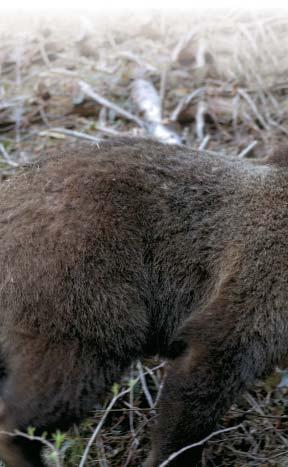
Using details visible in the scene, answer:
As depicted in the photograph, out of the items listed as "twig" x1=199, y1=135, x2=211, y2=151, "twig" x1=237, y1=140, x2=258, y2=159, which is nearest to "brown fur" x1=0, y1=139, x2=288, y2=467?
"twig" x1=237, y1=140, x2=258, y2=159

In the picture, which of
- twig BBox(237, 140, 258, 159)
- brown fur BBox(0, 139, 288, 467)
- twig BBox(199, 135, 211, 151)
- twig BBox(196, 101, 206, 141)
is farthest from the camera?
twig BBox(196, 101, 206, 141)

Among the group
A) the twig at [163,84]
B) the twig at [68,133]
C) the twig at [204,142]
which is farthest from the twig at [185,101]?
the twig at [68,133]

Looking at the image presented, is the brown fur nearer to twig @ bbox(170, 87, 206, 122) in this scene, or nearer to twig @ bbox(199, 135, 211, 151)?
twig @ bbox(199, 135, 211, 151)

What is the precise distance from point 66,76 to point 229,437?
4.93 metres

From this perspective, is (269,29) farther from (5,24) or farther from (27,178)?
(27,178)

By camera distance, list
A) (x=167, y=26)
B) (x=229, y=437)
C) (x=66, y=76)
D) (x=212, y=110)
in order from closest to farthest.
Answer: (x=229, y=437) → (x=212, y=110) → (x=66, y=76) → (x=167, y=26)

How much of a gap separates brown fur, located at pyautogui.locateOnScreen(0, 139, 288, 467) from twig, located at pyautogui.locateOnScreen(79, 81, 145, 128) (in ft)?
9.20

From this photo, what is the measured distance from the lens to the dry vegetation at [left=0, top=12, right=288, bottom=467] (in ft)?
22.0

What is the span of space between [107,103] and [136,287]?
378 cm

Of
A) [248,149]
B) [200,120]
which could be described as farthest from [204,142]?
[200,120]

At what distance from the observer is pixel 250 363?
3518 millimetres

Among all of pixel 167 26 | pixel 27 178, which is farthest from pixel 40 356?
pixel 167 26

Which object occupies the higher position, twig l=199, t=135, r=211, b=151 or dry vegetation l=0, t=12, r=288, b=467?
dry vegetation l=0, t=12, r=288, b=467

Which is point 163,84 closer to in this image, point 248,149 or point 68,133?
point 68,133
